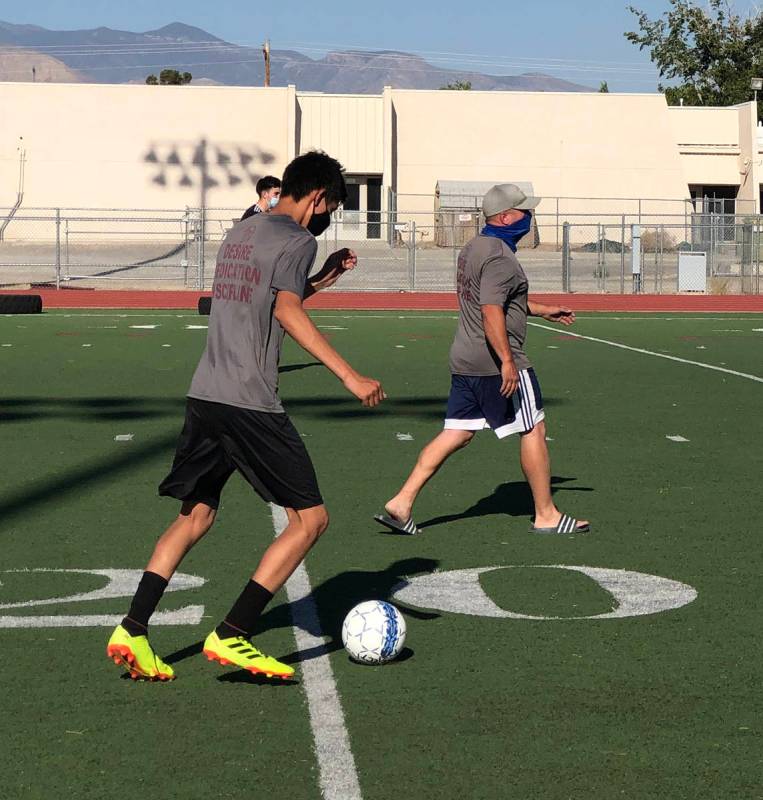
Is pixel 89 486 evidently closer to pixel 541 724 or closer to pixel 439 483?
pixel 439 483

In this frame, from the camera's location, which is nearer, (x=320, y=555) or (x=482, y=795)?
(x=482, y=795)

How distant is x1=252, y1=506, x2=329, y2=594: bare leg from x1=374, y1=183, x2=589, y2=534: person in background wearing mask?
2.74m

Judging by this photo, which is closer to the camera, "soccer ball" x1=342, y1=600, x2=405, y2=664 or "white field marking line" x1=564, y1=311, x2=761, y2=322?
"soccer ball" x1=342, y1=600, x2=405, y2=664

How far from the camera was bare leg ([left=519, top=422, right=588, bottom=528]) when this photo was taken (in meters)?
8.21

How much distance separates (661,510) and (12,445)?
16.3 ft

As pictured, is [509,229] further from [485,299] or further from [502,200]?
[485,299]

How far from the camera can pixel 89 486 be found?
9633 millimetres

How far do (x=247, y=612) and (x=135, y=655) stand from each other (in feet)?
1.36

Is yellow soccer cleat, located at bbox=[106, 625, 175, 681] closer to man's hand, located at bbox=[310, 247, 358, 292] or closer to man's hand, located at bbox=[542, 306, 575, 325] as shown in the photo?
man's hand, located at bbox=[310, 247, 358, 292]

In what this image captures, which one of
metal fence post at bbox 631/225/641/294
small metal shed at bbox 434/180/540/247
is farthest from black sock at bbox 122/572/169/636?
small metal shed at bbox 434/180/540/247

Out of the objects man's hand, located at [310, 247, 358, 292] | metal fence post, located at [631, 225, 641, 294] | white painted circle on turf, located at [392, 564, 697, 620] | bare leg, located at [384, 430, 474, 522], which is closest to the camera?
man's hand, located at [310, 247, 358, 292]

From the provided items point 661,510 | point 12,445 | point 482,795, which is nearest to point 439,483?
point 661,510

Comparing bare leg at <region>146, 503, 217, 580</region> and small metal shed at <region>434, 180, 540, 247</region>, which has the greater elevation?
small metal shed at <region>434, 180, 540, 247</region>

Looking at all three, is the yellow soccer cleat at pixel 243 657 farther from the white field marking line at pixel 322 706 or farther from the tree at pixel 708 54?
the tree at pixel 708 54
